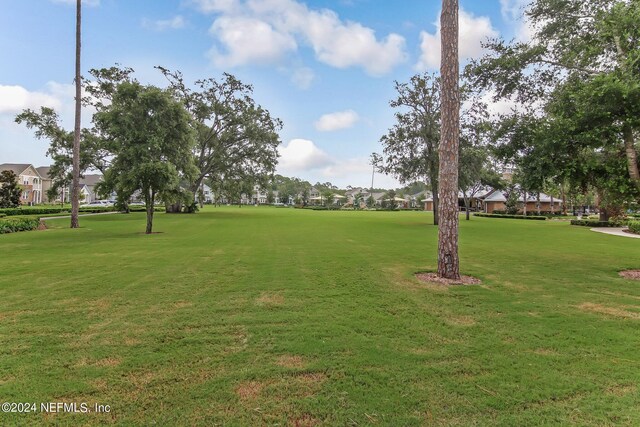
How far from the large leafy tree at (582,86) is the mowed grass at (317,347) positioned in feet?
8.91

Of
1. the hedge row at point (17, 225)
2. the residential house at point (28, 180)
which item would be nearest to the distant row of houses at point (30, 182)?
the residential house at point (28, 180)

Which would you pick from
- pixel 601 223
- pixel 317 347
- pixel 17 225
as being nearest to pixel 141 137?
pixel 17 225

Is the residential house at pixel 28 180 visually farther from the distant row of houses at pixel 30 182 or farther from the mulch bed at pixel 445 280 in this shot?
the mulch bed at pixel 445 280

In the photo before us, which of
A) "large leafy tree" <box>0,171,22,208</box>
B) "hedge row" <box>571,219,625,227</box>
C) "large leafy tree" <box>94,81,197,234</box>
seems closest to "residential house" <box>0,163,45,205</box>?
"large leafy tree" <box>0,171,22,208</box>

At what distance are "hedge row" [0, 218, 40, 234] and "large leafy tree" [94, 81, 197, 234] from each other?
498 centimetres

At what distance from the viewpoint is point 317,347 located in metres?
3.72

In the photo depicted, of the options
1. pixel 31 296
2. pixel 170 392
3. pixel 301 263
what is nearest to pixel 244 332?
pixel 170 392

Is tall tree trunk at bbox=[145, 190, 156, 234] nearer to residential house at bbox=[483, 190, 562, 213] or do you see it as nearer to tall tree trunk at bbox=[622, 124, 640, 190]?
tall tree trunk at bbox=[622, 124, 640, 190]

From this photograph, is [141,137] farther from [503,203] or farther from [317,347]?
[503,203]

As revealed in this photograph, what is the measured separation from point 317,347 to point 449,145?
535 centimetres

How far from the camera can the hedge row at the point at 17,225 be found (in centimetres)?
1625

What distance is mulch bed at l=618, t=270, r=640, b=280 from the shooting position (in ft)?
25.4

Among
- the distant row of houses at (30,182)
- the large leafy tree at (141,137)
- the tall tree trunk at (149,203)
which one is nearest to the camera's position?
the large leafy tree at (141,137)

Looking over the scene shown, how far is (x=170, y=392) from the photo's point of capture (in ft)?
9.30
